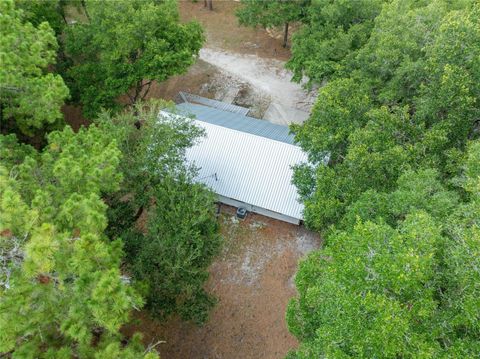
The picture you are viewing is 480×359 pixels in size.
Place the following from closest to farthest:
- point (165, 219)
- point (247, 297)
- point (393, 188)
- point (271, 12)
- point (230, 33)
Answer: point (393, 188) < point (165, 219) < point (247, 297) < point (271, 12) < point (230, 33)

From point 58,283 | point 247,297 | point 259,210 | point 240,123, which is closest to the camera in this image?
point 58,283

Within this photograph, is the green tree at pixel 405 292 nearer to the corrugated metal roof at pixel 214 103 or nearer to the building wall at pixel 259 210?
the building wall at pixel 259 210

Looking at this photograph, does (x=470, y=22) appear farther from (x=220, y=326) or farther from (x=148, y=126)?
(x=220, y=326)

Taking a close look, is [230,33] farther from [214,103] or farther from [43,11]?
[43,11]

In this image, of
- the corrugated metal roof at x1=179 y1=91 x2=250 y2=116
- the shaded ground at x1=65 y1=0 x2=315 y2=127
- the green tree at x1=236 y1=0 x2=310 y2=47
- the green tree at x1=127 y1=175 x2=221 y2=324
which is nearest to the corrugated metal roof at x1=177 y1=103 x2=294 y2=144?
the corrugated metal roof at x1=179 y1=91 x2=250 y2=116

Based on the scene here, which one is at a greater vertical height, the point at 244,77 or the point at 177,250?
the point at 244,77

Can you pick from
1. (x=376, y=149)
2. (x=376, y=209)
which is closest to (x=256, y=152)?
(x=376, y=149)

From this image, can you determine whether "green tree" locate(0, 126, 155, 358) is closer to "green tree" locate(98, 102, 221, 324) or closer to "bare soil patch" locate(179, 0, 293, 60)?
"green tree" locate(98, 102, 221, 324)

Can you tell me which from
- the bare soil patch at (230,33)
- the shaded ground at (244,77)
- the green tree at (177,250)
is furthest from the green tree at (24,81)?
the bare soil patch at (230,33)

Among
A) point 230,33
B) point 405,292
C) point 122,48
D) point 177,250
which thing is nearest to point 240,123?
point 122,48
